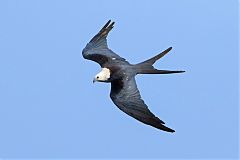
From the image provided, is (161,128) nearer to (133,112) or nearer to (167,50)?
(133,112)

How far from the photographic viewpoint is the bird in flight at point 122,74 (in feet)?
56.5

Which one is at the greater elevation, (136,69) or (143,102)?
(136,69)

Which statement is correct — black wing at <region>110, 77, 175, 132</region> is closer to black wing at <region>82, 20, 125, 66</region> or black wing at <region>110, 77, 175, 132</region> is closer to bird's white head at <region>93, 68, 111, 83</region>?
bird's white head at <region>93, 68, 111, 83</region>

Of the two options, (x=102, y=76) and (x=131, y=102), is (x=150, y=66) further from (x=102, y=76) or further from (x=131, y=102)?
(x=131, y=102)

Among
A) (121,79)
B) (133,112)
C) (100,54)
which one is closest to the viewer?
(133,112)

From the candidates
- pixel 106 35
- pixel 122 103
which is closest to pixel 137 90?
pixel 122 103

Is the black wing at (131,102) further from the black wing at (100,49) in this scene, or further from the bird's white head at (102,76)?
the black wing at (100,49)

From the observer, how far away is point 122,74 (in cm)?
1903

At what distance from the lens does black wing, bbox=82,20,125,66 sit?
67.3 feet

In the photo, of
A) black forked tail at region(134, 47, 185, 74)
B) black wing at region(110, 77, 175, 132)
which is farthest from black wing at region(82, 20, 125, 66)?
black wing at region(110, 77, 175, 132)

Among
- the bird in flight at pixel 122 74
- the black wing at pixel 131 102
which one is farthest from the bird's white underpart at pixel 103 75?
the black wing at pixel 131 102

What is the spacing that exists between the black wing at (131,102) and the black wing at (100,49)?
1713 mm

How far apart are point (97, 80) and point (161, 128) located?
3.49 metres

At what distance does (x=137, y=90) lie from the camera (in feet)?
60.1
